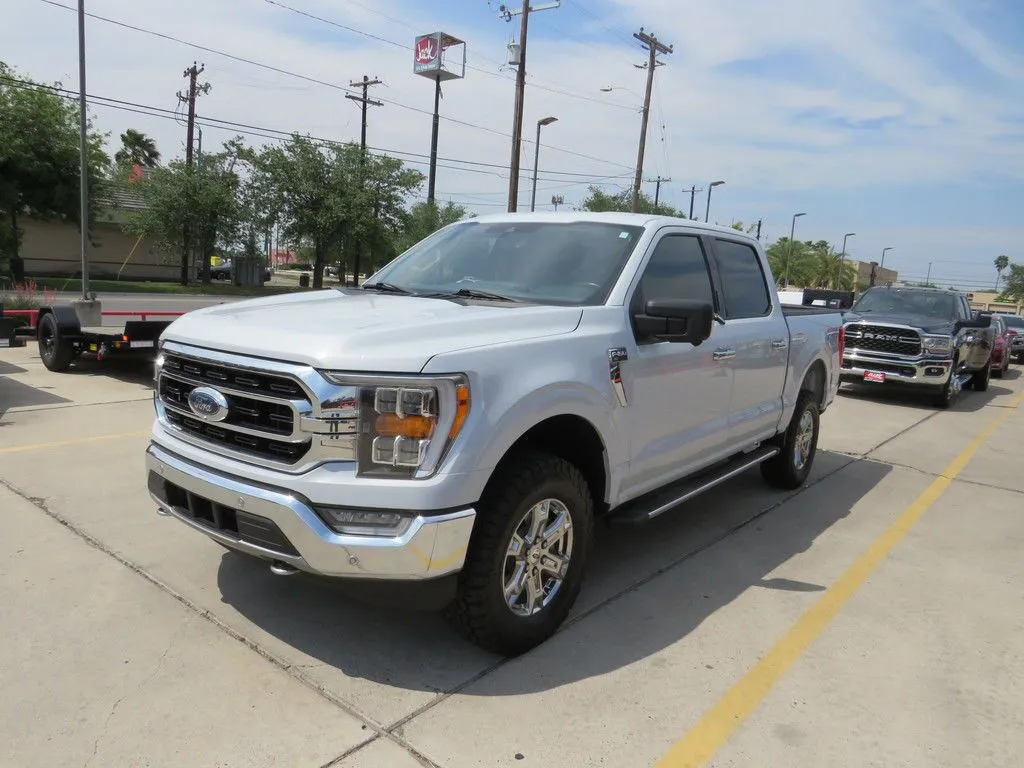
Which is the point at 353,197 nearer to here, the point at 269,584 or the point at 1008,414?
the point at 1008,414

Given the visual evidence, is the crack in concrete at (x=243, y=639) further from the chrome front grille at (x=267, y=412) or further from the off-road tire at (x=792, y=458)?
the off-road tire at (x=792, y=458)

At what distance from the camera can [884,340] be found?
12.3 metres

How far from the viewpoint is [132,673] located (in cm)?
318

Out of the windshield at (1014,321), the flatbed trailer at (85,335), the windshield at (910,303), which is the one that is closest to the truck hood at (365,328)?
the flatbed trailer at (85,335)

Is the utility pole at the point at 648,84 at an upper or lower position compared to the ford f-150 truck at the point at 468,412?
upper

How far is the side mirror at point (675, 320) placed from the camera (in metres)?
3.67

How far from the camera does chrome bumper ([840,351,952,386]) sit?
1183 centimetres

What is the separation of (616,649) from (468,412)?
Answer: 144 cm

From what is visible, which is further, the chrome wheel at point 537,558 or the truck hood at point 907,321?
the truck hood at point 907,321

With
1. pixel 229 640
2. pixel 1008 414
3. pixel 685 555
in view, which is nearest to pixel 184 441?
pixel 229 640

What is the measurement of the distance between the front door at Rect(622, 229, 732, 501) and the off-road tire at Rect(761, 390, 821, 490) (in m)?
1.53

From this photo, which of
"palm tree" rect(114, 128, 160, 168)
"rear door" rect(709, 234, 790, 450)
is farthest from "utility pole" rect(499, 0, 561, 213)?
"palm tree" rect(114, 128, 160, 168)

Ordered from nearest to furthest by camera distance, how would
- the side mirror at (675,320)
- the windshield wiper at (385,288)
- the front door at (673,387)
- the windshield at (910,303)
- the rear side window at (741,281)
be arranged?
the side mirror at (675,320) → the front door at (673,387) → the windshield wiper at (385,288) → the rear side window at (741,281) → the windshield at (910,303)

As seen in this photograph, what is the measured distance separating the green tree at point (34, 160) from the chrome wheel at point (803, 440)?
30.1m
